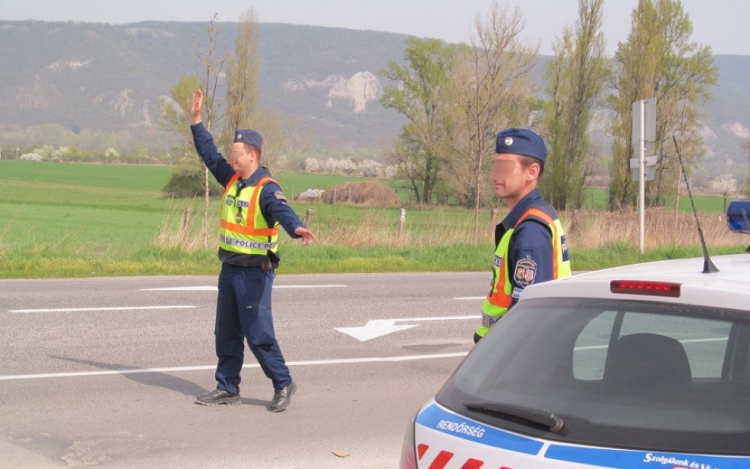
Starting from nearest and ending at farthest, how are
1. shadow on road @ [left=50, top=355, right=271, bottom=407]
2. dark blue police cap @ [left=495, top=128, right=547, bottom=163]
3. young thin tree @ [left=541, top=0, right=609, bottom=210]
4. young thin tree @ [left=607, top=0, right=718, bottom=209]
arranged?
dark blue police cap @ [left=495, top=128, right=547, bottom=163] < shadow on road @ [left=50, top=355, right=271, bottom=407] < young thin tree @ [left=607, top=0, right=718, bottom=209] < young thin tree @ [left=541, top=0, right=609, bottom=210]

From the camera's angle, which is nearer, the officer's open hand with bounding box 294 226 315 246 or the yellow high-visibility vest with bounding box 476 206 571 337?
the yellow high-visibility vest with bounding box 476 206 571 337

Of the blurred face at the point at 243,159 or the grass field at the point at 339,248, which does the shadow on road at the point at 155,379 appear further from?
the grass field at the point at 339,248

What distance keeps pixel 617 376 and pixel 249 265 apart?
13.4ft

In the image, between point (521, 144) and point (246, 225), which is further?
point (246, 225)

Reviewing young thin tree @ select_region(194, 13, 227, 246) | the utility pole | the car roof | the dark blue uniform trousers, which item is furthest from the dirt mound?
the car roof

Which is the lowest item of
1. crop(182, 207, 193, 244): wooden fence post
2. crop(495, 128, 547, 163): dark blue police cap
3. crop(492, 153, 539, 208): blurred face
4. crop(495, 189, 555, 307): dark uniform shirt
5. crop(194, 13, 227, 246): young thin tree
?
crop(182, 207, 193, 244): wooden fence post

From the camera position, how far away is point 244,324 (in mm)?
6598

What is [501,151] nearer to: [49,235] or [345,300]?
[345,300]

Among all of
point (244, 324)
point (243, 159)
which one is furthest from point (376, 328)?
point (243, 159)

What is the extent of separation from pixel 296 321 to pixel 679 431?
8.53m

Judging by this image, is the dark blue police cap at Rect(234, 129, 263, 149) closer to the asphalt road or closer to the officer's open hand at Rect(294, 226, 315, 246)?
the officer's open hand at Rect(294, 226, 315, 246)

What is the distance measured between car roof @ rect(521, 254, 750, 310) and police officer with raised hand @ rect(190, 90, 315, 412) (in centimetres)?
340

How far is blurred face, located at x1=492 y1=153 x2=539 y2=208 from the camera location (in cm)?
434

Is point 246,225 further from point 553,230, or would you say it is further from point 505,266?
point 553,230
